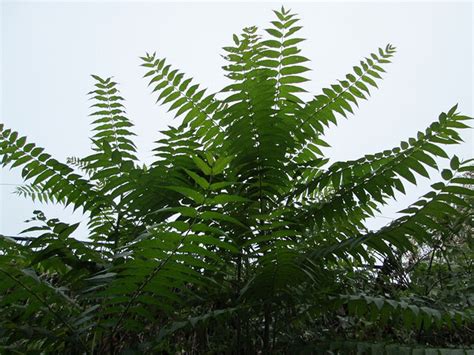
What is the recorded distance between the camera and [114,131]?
71.9 inches

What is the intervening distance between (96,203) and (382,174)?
41.1 inches

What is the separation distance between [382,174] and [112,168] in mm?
936

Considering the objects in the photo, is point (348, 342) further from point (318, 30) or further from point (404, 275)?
point (318, 30)

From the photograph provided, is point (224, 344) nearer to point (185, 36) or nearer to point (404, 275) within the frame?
point (404, 275)

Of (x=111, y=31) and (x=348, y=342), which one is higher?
(x=111, y=31)

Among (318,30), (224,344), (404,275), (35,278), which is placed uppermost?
(318,30)

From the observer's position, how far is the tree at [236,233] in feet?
3.72

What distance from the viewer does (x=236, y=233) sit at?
1.44 m

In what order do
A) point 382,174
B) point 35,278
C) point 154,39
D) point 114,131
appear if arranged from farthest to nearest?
1. point 154,39
2. point 114,131
3. point 382,174
4. point 35,278

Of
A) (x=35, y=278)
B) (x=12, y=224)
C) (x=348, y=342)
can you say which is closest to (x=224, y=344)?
(x=348, y=342)

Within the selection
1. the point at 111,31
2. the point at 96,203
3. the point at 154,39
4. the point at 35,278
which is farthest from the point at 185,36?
the point at 35,278

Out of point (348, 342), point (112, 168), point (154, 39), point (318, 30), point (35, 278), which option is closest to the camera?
point (35, 278)

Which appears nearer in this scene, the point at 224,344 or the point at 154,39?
the point at 224,344

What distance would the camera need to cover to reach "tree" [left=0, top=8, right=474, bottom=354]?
113 centimetres
